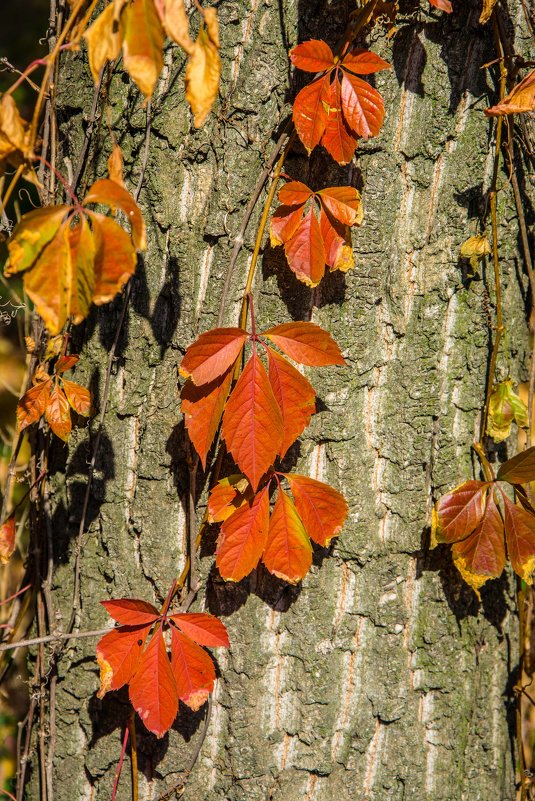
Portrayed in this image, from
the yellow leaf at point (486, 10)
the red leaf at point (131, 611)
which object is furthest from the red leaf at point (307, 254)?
the red leaf at point (131, 611)

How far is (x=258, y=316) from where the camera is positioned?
4.00ft

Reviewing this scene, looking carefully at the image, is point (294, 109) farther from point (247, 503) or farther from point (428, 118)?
point (247, 503)

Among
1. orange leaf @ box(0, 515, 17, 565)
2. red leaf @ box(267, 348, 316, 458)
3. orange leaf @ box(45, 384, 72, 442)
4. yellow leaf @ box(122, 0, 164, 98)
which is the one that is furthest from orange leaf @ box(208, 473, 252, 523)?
yellow leaf @ box(122, 0, 164, 98)

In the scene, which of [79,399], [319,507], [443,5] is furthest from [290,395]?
[443,5]

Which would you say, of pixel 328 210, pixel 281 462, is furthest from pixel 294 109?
pixel 281 462

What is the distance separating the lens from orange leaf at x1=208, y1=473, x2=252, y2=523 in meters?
1.16

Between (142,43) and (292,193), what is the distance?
395 mm

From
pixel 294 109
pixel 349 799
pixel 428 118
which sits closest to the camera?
pixel 294 109

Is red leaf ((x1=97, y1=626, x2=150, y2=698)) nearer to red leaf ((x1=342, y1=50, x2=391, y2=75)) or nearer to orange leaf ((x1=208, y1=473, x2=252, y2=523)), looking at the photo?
orange leaf ((x1=208, y1=473, x2=252, y2=523))

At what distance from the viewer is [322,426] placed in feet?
4.06

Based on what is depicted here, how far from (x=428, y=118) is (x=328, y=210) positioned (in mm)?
289

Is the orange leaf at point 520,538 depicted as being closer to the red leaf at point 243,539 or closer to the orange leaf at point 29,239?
the red leaf at point 243,539

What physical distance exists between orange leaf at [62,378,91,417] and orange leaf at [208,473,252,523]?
1.08 feet

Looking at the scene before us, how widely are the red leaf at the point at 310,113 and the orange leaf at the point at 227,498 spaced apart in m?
0.64
